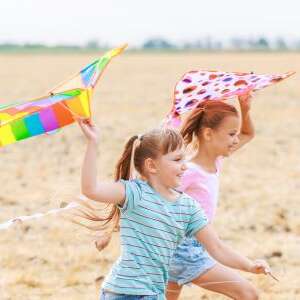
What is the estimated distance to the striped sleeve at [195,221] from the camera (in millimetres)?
3988

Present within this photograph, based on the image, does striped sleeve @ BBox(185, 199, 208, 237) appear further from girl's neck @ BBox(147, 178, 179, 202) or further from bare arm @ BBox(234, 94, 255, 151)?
bare arm @ BBox(234, 94, 255, 151)

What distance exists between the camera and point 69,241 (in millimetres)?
7500

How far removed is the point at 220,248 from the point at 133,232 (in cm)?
40

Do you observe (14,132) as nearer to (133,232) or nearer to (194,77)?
(133,232)

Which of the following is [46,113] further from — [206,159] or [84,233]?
[84,233]

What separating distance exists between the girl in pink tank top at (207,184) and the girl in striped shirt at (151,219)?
1.37 ft

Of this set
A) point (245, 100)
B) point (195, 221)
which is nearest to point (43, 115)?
point (195, 221)

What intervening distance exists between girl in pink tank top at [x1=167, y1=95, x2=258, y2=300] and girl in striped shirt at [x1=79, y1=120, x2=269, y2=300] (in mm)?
419

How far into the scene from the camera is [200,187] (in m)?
4.47

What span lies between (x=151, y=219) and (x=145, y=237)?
0.25 ft

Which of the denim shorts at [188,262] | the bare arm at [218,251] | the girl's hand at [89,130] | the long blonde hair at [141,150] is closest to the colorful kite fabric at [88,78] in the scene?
the girl's hand at [89,130]

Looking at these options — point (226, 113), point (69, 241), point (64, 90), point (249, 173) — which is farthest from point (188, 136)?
point (249, 173)

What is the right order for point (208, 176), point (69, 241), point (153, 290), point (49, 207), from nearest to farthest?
1. point (153, 290)
2. point (208, 176)
3. point (69, 241)
4. point (49, 207)

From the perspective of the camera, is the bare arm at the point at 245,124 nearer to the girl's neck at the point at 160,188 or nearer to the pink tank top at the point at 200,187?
the pink tank top at the point at 200,187
